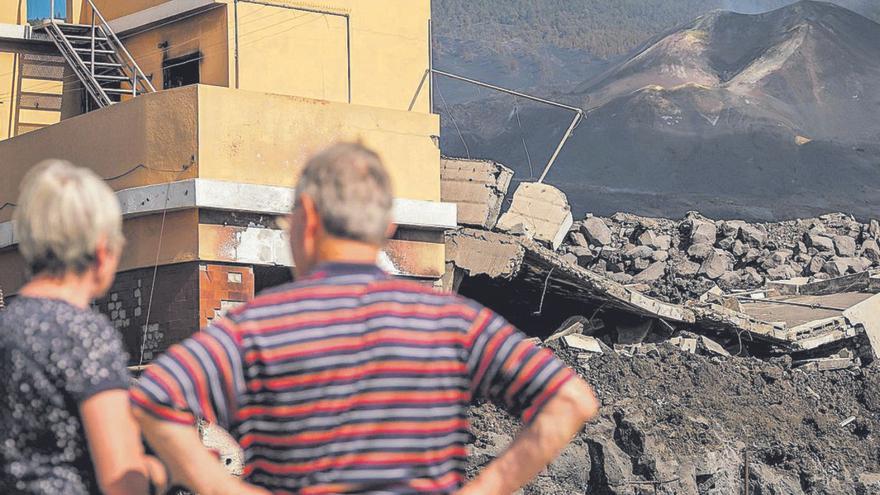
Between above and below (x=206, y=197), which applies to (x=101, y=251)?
below

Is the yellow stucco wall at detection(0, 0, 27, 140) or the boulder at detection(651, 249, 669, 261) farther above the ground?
the yellow stucco wall at detection(0, 0, 27, 140)

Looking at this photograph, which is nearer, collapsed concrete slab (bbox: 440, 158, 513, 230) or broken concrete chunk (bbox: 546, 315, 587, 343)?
collapsed concrete slab (bbox: 440, 158, 513, 230)

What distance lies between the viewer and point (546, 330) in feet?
68.9

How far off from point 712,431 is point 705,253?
413 inches

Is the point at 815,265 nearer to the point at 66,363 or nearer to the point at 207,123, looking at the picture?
the point at 207,123

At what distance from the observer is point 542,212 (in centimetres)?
2195

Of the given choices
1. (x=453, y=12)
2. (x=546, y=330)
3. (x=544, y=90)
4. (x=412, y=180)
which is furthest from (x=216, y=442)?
(x=453, y=12)

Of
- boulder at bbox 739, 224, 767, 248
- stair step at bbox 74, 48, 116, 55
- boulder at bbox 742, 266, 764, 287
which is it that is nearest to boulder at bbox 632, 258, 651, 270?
boulder at bbox 742, 266, 764, 287

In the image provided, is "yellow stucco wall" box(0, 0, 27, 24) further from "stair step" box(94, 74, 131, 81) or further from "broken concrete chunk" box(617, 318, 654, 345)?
"broken concrete chunk" box(617, 318, 654, 345)

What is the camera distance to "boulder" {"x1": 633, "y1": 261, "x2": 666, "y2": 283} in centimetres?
2470

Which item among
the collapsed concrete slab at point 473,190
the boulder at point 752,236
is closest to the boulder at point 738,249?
the boulder at point 752,236

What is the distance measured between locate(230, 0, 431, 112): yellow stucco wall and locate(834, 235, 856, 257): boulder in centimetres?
1251

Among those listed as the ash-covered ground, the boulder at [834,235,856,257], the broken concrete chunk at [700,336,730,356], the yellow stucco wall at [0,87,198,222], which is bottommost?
the ash-covered ground

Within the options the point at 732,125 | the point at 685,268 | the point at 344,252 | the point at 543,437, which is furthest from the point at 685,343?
the point at 732,125
